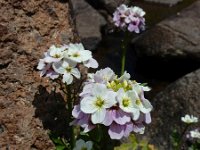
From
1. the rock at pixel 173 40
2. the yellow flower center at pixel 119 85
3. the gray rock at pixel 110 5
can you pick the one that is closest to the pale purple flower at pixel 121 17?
the yellow flower center at pixel 119 85

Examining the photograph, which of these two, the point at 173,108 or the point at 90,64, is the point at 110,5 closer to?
the point at 173,108

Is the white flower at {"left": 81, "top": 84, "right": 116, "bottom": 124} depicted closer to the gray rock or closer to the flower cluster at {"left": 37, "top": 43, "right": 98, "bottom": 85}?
the flower cluster at {"left": 37, "top": 43, "right": 98, "bottom": 85}

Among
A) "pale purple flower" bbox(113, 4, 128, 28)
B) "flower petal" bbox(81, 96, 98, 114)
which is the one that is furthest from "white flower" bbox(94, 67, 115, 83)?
"pale purple flower" bbox(113, 4, 128, 28)

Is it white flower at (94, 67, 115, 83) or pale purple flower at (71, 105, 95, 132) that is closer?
pale purple flower at (71, 105, 95, 132)

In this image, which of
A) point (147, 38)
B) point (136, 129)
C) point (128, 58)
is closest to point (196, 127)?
point (136, 129)

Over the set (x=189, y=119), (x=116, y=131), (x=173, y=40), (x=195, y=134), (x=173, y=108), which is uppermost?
(x=116, y=131)

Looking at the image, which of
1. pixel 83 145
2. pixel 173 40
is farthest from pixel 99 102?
pixel 173 40

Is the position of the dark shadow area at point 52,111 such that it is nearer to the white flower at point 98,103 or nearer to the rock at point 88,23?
the white flower at point 98,103
